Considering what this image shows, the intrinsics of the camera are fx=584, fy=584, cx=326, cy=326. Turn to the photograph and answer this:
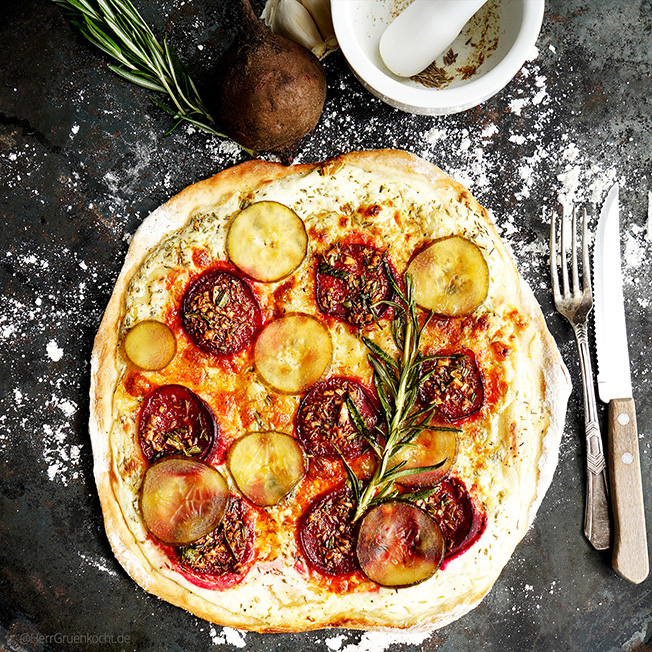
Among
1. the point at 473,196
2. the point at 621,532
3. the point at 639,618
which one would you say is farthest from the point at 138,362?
the point at 639,618

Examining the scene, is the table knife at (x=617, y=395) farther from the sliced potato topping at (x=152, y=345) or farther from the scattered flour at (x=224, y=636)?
the sliced potato topping at (x=152, y=345)

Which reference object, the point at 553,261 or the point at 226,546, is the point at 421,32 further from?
the point at 226,546

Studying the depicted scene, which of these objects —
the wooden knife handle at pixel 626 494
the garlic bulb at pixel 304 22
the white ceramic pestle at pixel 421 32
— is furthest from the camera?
the wooden knife handle at pixel 626 494

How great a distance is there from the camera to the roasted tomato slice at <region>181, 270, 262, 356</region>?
7.97 ft

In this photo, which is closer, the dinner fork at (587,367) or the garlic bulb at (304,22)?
the garlic bulb at (304,22)

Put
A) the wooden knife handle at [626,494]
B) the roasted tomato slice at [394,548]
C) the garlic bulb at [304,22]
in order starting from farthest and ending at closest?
1. the wooden knife handle at [626,494]
2. the garlic bulb at [304,22]
3. the roasted tomato slice at [394,548]

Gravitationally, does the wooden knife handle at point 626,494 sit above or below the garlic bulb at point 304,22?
below

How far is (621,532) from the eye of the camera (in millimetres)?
2824

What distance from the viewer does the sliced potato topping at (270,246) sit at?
248 cm

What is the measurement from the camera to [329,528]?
246 cm

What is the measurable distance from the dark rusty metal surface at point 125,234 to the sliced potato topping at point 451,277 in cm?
54

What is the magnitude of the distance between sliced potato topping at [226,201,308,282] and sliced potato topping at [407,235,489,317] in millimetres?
514

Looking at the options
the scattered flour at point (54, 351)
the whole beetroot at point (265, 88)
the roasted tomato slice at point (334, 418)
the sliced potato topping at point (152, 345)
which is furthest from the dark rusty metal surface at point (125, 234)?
the roasted tomato slice at point (334, 418)

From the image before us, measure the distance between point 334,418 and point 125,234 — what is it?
1.37 metres
